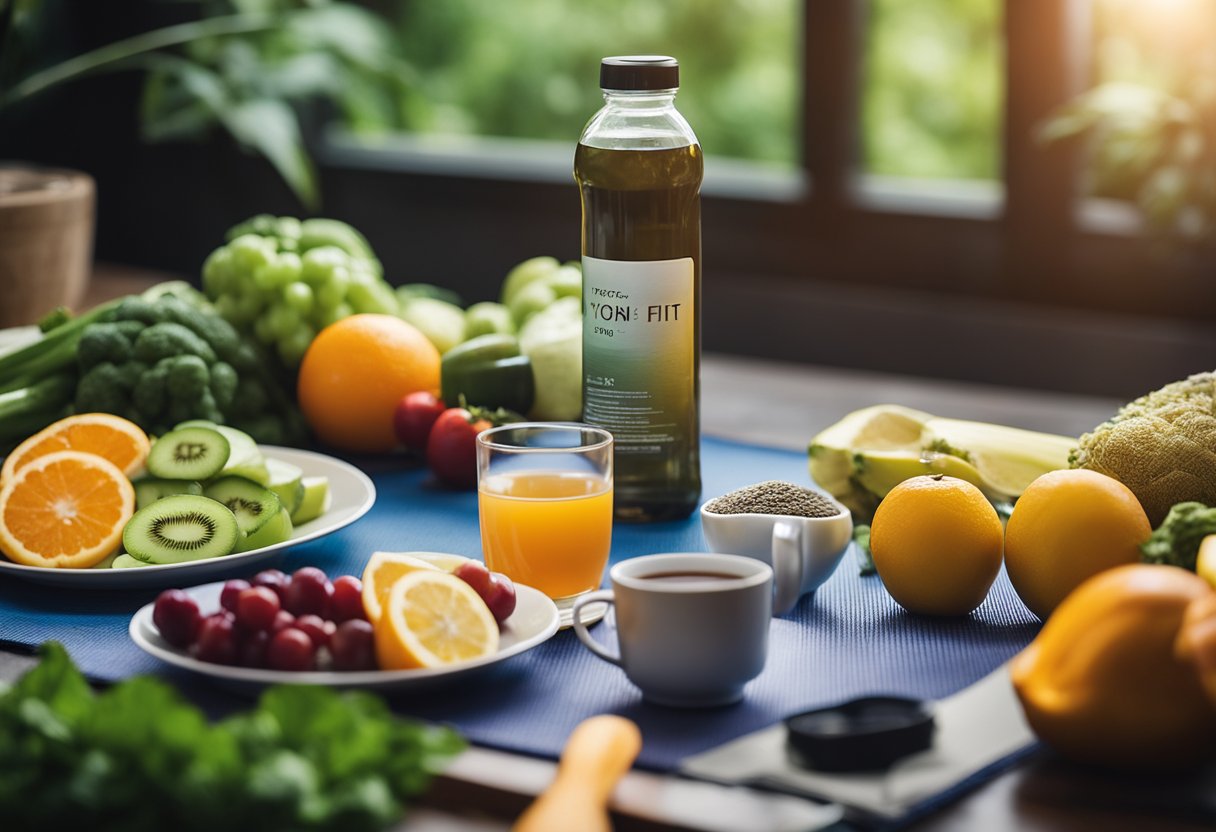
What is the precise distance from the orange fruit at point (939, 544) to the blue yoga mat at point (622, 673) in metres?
0.02

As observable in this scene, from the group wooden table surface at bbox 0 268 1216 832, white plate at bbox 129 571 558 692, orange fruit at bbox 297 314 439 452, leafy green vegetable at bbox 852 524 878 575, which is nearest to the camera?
wooden table surface at bbox 0 268 1216 832

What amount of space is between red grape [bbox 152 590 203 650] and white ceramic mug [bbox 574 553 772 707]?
A: 0.88ft

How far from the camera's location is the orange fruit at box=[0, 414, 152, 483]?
4.15ft

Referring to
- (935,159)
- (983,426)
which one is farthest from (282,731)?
(935,159)

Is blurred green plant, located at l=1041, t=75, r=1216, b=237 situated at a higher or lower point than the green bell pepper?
higher

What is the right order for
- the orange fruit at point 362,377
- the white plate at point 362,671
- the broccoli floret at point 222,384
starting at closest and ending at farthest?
the white plate at point 362,671 < the broccoli floret at point 222,384 < the orange fruit at point 362,377

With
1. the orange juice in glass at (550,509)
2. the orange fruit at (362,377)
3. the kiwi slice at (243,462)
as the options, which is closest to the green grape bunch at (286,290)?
the orange fruit at (362,377)

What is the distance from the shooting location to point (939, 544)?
1.08 m

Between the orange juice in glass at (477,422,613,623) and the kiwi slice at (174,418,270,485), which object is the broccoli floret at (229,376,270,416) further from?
the orange juice in glass at (477,422,613,623)

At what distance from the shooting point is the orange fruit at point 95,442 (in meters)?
1.27

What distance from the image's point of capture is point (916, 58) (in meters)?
3.14

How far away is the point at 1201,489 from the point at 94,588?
921mm

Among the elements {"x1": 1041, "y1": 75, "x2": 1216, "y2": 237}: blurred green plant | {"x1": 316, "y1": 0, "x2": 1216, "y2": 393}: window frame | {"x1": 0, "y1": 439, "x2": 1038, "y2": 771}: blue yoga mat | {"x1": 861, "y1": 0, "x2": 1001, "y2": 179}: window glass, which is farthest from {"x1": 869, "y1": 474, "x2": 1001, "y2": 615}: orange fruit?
{"x1": 861, "y1": 0, "x2": 1001, "y2": 179}: window glass

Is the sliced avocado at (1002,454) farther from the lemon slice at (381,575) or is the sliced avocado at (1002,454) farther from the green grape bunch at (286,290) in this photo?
the green grape bunch at (286,290)
